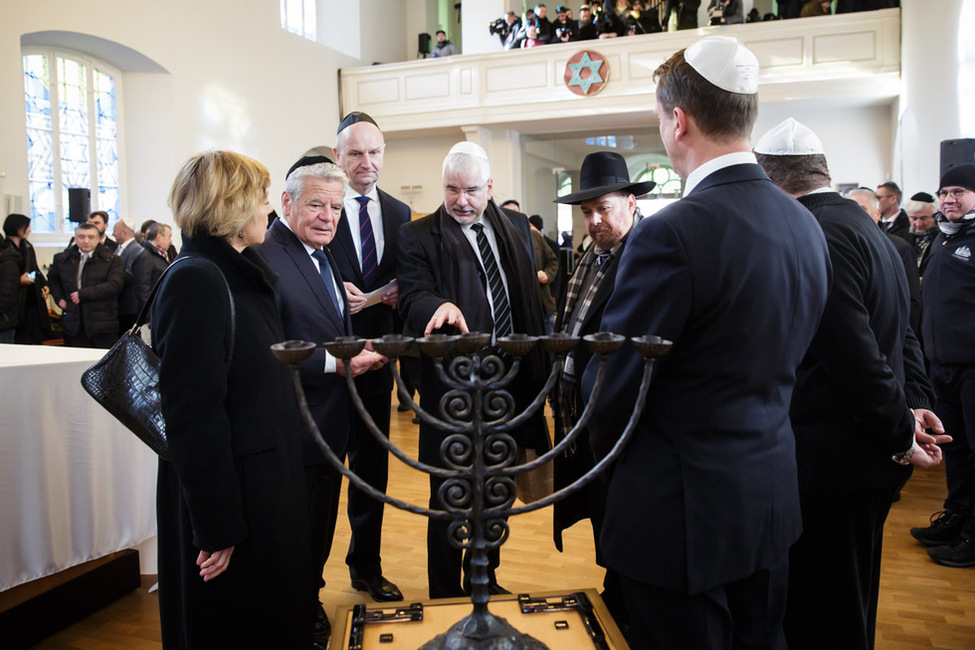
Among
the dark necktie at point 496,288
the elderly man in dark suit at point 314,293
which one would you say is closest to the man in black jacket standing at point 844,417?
the dark necktie at point 496,288

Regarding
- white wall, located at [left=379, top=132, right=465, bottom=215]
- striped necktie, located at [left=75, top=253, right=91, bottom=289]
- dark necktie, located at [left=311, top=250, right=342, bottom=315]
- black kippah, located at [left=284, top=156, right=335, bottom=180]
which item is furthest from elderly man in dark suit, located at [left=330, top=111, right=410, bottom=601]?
white wall, located at [left=379, top=132, right=465, bottom=215]

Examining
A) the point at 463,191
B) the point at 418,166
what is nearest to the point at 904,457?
the point at 463,191

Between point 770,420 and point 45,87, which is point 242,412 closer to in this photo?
point 770,420

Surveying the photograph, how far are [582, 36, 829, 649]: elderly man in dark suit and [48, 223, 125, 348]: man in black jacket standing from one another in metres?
6.05

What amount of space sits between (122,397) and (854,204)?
1830mm

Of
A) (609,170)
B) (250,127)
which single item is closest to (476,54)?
(250,127)

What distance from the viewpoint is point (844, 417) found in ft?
6.02

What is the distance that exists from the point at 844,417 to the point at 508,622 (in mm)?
1039

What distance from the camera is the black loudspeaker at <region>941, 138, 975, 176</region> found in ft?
15.8

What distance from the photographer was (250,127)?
33.9 feet

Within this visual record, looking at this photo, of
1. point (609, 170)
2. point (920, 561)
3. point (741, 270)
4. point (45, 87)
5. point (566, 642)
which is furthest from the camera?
point (45, 87)

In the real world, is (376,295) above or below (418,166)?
below

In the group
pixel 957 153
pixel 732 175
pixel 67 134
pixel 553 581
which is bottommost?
pixel 553 581

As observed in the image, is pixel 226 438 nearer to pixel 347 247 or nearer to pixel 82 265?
pixel 347 247
